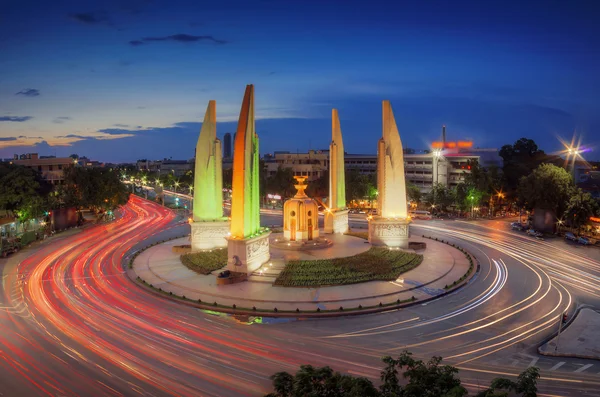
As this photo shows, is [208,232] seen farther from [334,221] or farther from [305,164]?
[305,164]

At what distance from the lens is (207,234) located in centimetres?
3578

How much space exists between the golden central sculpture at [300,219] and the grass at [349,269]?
577 centimetres

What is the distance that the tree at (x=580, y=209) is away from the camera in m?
40.7

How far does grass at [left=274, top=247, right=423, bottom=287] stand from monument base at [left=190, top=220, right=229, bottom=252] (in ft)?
27.4

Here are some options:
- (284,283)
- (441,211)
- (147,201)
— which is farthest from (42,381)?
(147,201)

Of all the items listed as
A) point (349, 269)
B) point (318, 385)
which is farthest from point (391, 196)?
point (318, 385)

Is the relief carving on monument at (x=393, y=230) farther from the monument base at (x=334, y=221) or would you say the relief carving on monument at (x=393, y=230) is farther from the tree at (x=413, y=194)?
the tree at (x=413, y=194)

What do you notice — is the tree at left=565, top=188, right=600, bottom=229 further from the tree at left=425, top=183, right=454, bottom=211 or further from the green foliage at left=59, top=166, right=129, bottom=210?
the green foliage at left=59, top=166, right=129, bottom=210

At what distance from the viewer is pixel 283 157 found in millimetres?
97188

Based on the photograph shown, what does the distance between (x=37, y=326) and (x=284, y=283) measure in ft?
43.1

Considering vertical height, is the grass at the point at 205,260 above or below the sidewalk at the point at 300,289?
above

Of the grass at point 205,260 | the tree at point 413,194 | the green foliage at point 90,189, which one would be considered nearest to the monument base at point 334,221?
the grass at point 205,260

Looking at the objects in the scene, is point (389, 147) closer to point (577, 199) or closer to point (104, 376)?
point (577, 199)

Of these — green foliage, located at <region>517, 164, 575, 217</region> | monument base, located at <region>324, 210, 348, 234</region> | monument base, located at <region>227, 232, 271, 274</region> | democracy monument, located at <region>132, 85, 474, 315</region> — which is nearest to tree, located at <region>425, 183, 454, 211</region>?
green foliage, located at <region>517, 164, 575, 217</region>
